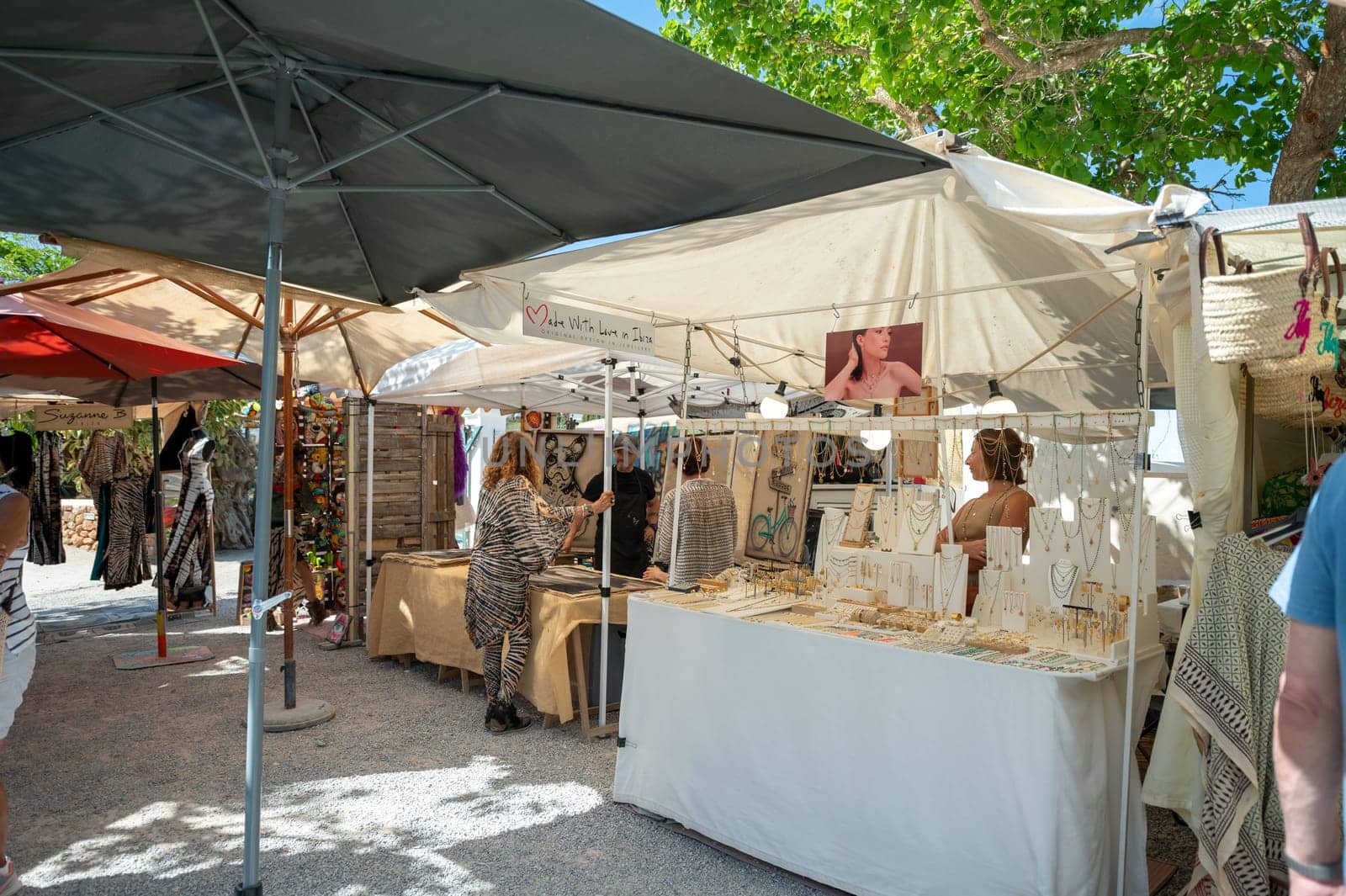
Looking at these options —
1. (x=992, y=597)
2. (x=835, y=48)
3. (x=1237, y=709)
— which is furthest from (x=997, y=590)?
(x=835, y=48)

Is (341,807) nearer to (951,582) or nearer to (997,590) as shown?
(951,582)

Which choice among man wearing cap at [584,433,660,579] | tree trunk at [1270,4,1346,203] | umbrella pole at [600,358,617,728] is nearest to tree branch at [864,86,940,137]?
tree trunk at [1270,4,1346,203]

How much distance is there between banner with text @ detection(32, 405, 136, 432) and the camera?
7.38 metres

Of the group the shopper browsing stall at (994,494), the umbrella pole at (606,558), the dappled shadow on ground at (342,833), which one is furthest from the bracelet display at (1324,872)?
the umbrella pole at (606,558)

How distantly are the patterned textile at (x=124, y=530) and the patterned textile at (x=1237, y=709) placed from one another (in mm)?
9322

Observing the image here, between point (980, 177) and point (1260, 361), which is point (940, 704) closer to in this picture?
point (1260, 361)

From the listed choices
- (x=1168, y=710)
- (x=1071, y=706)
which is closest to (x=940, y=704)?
(x=1071, y=706)

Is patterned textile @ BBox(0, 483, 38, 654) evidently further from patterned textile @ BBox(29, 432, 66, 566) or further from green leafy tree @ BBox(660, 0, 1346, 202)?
patterned textile @ BBox(29, 432, 66, 566)

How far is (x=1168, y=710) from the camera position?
2734 mm

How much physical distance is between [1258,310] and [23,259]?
1429 cm

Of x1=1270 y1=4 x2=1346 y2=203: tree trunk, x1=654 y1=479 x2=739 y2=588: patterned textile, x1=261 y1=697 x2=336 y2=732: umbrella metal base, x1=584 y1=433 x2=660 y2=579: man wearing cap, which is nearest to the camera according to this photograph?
x1=261 y1=697 x2=336 y2=732: umbrella metal base

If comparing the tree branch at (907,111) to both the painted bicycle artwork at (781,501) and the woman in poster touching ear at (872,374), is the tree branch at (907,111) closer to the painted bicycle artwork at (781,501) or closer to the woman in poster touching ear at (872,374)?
the painted bicycle artwork at (781,501)

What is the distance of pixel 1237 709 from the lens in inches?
96.5

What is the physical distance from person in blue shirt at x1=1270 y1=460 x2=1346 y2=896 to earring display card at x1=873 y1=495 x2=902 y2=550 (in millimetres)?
2403
